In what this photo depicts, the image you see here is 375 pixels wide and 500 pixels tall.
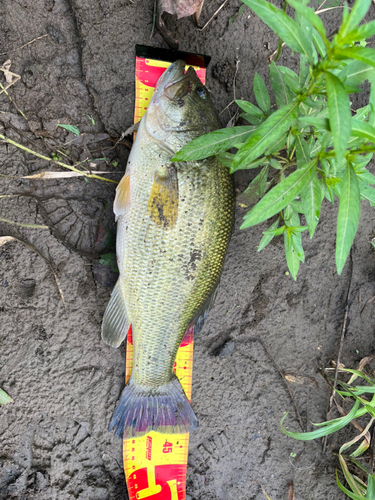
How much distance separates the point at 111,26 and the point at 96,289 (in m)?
1.86

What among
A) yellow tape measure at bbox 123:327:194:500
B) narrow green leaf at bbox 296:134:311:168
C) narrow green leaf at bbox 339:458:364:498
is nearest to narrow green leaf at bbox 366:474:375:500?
narrow green leaf at bbox 339:458:364:498

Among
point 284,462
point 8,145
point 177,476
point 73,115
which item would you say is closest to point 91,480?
point 177,476

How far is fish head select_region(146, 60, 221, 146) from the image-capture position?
2105mm

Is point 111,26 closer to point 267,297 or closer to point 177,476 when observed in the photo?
point 267,297

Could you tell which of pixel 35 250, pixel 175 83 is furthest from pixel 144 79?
pixel 35 250

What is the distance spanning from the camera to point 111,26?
2436mm

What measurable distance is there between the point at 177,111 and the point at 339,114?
110cm

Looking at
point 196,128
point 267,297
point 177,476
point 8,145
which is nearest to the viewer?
point 196,128

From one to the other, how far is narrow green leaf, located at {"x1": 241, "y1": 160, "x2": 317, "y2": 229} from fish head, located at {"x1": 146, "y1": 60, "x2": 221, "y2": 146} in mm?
744

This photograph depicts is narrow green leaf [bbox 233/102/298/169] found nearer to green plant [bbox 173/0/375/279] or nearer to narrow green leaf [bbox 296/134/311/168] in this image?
green plant [bbox 173/0/375/279]

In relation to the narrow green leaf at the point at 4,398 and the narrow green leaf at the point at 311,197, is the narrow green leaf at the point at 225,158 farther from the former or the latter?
the narrow green leaf at the point at 4,398

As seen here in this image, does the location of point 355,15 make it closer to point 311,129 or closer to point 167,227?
point 311,129

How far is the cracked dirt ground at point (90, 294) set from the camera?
7.89 ft

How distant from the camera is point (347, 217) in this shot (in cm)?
148
